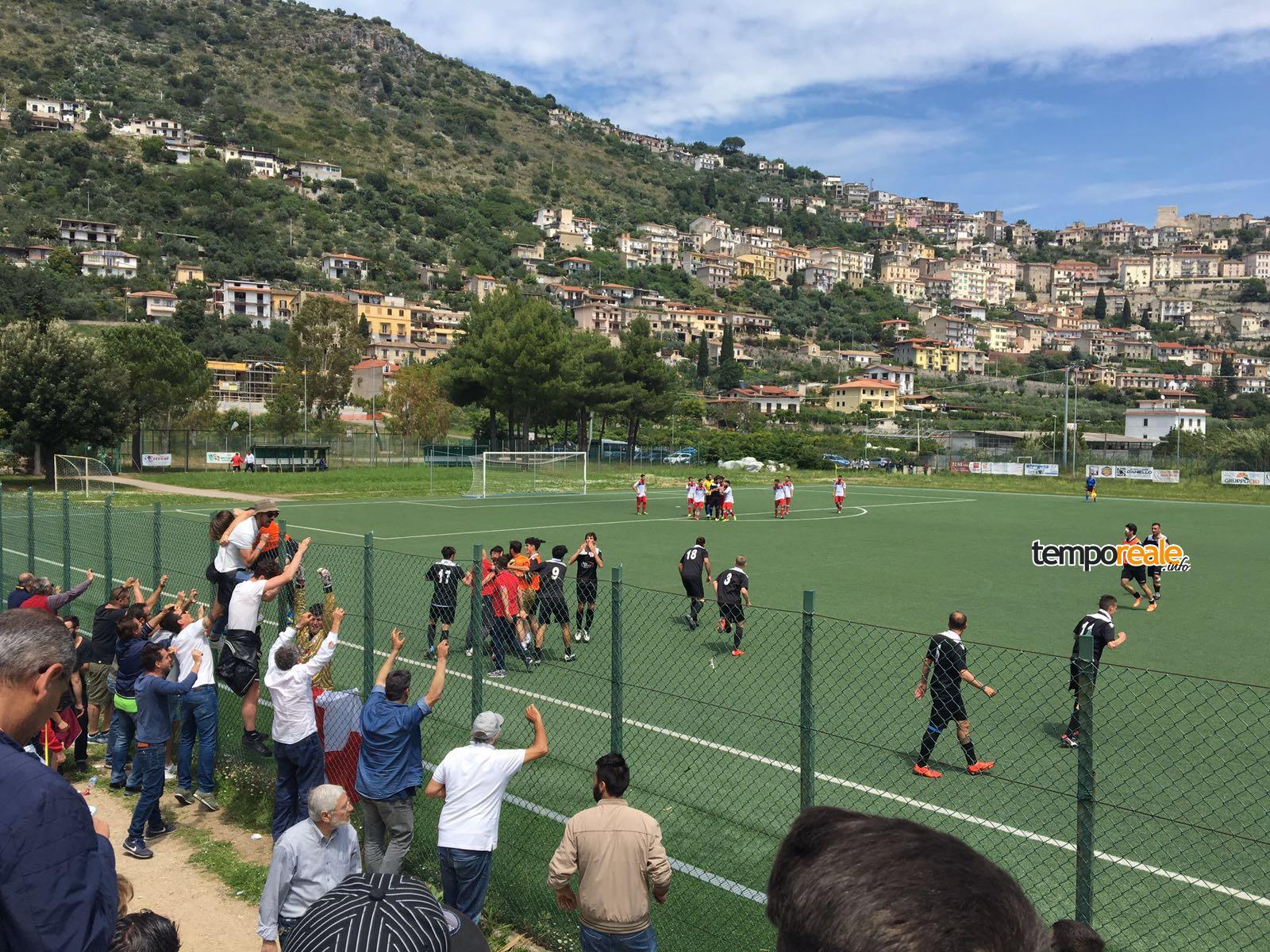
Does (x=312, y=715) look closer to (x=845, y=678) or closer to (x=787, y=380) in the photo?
(x=845, y=678)

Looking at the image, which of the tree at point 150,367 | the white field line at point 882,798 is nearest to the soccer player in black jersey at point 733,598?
the white field line at point 882,798

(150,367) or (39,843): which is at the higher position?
(150,367)

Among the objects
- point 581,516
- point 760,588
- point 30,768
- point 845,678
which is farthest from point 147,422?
point 30,768

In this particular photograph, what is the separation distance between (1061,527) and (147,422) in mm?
56139

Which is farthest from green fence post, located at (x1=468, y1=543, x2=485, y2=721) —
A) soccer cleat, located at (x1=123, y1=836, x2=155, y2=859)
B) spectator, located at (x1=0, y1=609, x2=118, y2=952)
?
spectator, located at (x1=0, y1=609, x2=118, y2=952)

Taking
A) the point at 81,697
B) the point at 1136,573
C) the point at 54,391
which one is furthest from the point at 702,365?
the point at 81,697

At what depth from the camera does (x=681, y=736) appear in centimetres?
896

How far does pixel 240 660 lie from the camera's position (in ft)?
26.2

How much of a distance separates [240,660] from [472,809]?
373 centimetres

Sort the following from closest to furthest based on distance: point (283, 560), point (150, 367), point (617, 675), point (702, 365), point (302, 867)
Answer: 1. point (302, 867)
2. point (617, 675)
3. point (283, 560)
4. point (150, 367)
5. point (702, 365)

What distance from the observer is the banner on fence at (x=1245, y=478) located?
5872cm

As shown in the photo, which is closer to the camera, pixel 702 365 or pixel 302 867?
pixel 302 867

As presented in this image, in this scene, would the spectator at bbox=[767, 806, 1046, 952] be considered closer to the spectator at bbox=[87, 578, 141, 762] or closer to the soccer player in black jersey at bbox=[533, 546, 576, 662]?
the spectator at bbox=[87, 578, 141, 762]

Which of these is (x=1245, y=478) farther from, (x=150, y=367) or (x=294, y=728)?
(x=150, y=367)
